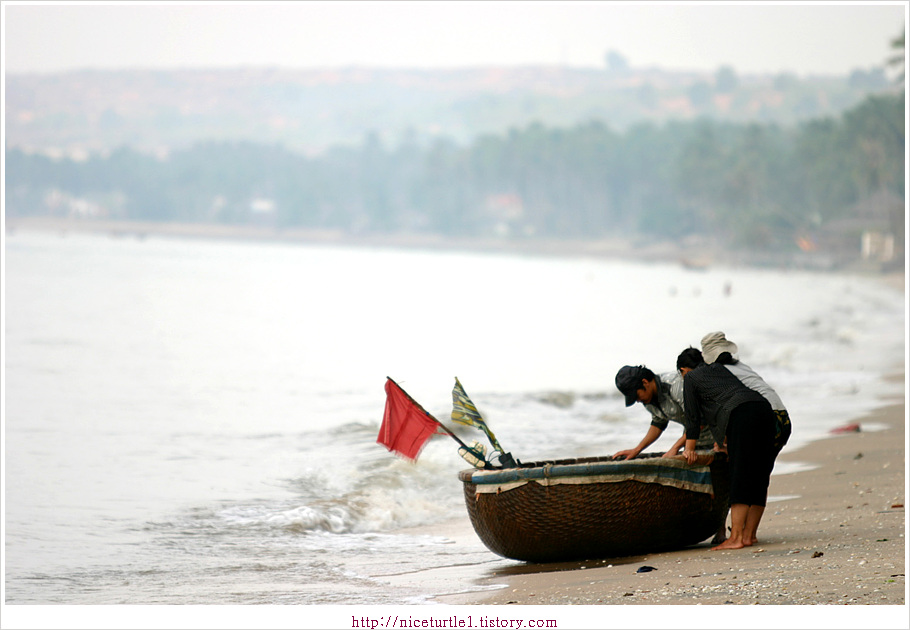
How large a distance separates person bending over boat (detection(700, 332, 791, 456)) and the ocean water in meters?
1.90

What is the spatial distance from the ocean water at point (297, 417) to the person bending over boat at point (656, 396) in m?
1.32

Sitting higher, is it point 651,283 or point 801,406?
point 651,283

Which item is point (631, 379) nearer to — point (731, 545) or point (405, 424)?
point (731, 545)

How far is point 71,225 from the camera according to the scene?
166m

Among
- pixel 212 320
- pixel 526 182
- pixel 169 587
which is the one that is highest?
pixel 526 182

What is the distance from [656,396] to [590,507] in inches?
33.4

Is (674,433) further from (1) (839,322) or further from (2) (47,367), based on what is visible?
(1) (839,322)

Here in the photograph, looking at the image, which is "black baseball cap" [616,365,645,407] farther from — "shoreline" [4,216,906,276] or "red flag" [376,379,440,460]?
"shoreline" [4,216,906,276]

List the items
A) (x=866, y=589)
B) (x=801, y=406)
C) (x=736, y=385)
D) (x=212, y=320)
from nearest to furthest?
(x=866, y=589) → (x=736, y=385) → (x=801, y=406) → (x=212, y=320)

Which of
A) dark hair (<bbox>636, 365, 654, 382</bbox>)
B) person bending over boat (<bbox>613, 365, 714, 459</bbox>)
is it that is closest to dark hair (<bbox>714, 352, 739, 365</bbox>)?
person bending over boat (<bbox>613, 365, 714, 459</bbox>)

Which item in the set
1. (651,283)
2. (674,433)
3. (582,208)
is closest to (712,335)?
(674,433)

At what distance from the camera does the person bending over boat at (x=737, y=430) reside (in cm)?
672

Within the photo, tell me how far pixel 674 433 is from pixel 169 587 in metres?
7.89

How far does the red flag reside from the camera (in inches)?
297
